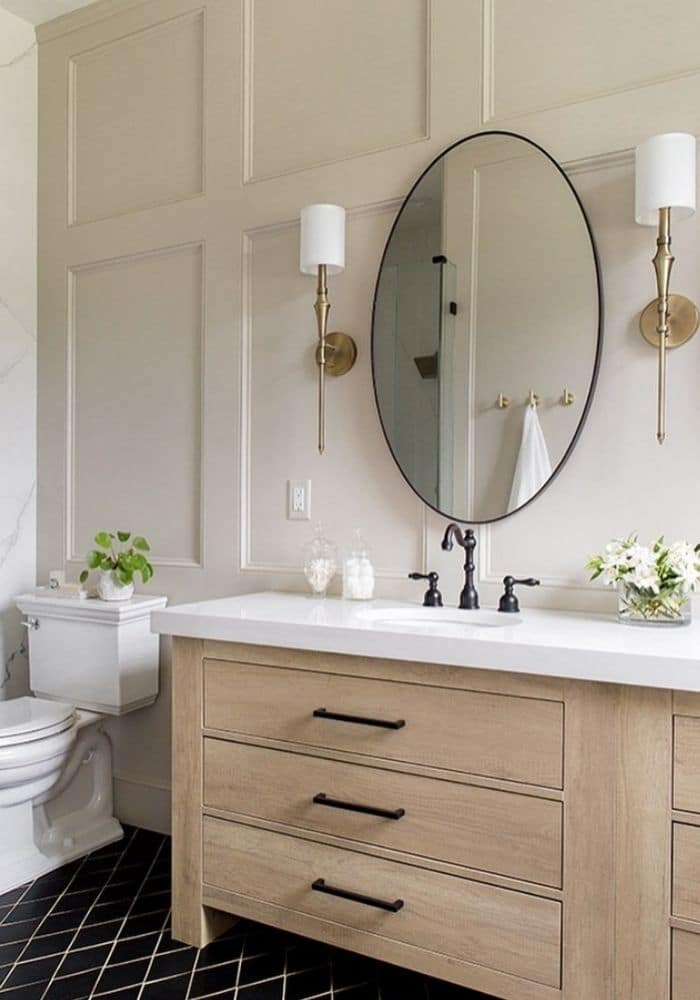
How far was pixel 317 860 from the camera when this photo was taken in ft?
6.06

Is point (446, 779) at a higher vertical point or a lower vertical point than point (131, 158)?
lower

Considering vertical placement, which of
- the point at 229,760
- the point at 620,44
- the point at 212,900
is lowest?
the point at 212,900

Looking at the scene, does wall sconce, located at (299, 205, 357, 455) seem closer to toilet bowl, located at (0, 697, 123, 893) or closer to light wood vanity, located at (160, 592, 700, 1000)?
light wood vanity, located at (160, 592, 700, 1000)

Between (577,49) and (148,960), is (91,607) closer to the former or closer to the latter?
(148,960)

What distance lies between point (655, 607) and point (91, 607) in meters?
1.71

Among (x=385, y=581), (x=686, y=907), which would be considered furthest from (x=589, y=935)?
(x=385, y=581)

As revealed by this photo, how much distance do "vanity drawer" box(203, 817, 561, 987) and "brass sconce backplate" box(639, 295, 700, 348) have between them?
4.19 feet

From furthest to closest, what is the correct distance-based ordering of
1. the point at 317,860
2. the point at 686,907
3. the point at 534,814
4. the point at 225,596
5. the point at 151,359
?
the point at 151,359 < the point at 225,596 < the point at 317,860 < the point at 534,814 < the point at 686,907

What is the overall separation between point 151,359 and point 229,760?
146 cm

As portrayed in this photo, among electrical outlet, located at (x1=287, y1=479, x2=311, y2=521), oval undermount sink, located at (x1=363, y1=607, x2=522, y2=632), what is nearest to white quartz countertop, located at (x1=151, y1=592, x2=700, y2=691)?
oval undermount sink, located at (x1=363, y1=607, x2=522, y2=632)

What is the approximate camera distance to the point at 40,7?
2.95 meters

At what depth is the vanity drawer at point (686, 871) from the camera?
4.79 feet

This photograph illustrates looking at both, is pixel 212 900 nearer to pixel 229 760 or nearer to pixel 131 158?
pixel 229 760

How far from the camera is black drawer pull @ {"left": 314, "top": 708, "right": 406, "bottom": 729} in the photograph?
1731mm
